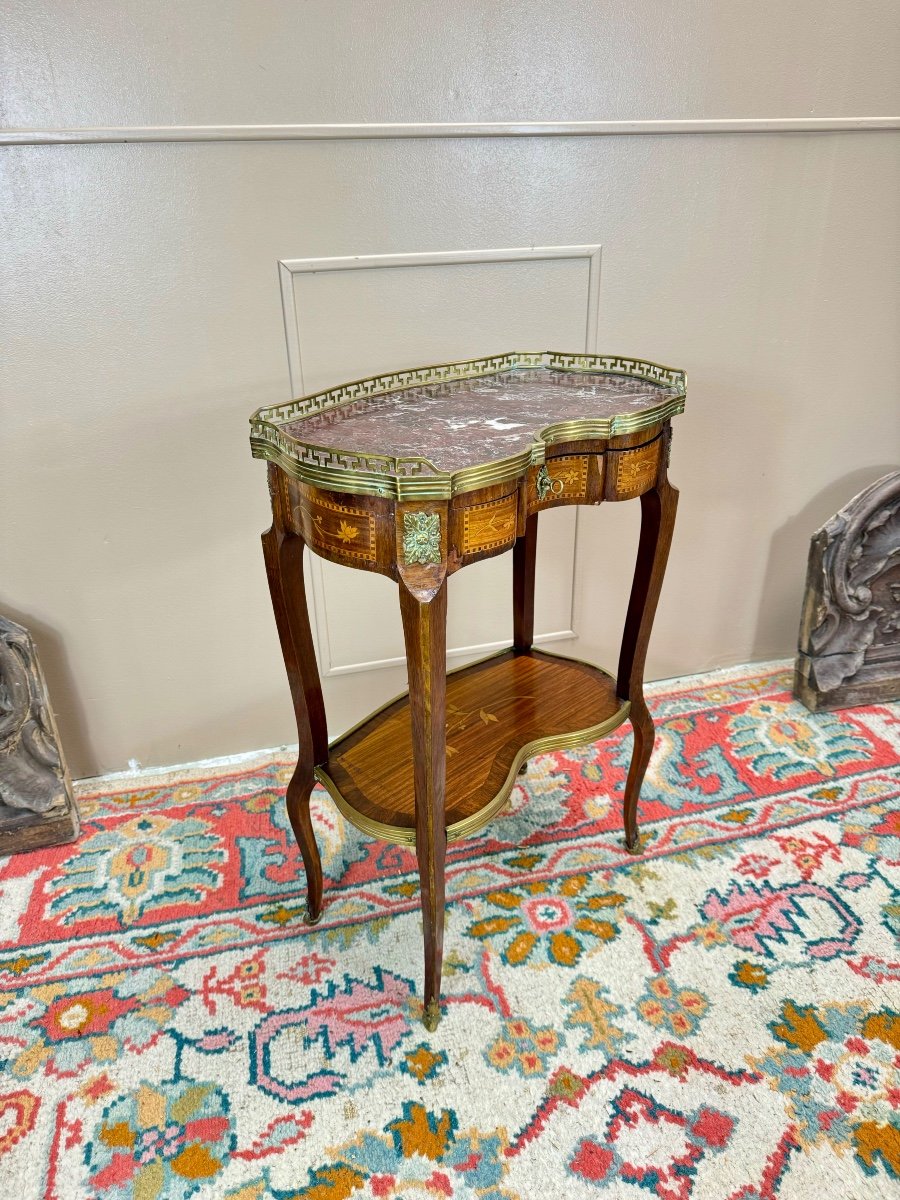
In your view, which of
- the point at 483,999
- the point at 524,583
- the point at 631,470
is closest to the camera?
the point at 631,470

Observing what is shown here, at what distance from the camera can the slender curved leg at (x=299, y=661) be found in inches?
56.8

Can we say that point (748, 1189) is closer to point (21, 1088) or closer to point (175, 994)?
point (175, 994)

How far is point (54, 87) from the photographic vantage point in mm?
1610

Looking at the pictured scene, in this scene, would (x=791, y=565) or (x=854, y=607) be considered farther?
(x=791, y=565)

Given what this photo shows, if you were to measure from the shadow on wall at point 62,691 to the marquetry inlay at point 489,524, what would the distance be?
4.24 ft

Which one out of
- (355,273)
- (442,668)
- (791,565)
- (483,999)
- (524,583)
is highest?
(355,273)

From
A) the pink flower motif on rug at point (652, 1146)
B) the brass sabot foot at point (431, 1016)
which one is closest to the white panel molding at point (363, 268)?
the brass sabot foot at point (431, 1016)

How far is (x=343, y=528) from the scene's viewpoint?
125cm

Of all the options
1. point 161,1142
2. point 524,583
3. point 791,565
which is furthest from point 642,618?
point 161,1142

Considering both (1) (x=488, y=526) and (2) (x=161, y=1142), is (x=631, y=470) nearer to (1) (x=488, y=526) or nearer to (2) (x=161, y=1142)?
(1) (x=488, y=526)

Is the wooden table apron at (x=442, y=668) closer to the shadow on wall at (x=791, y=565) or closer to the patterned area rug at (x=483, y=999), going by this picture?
the patterned area rug at (x=483, y=999)

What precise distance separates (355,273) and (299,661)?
95cm

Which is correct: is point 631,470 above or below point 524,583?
above

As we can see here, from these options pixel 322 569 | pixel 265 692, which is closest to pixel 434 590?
pixel 322 569
